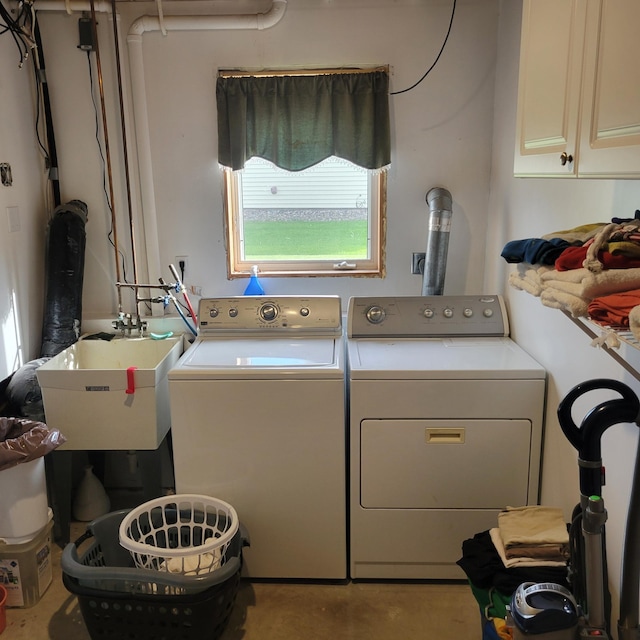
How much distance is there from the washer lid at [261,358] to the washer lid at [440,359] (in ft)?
0.31

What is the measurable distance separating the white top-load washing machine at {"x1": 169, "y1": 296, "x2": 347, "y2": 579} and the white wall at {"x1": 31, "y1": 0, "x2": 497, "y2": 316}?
819 millimetres

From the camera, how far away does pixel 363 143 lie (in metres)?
2.91

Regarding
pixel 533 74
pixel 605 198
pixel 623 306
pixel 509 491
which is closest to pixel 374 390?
pixel 509 491

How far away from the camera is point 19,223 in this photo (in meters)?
2.80

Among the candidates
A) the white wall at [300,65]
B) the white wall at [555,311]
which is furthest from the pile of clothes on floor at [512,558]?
the white wall at [300,65]

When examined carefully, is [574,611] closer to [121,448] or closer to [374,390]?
[374,390]

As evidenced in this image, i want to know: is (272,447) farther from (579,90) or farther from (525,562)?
(579,90)

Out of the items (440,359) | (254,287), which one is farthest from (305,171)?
(440,359)

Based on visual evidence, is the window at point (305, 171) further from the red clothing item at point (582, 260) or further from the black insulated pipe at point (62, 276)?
the red clothing item at point (582, 260)

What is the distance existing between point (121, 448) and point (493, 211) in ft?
6.33

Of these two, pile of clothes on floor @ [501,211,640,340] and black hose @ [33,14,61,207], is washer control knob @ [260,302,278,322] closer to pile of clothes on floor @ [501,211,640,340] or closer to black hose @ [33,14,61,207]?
black hose @ [33,14,61,207]

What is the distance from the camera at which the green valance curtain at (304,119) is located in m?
2.87

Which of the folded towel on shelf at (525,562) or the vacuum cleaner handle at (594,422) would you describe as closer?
the vacuum cleaner handle at (594,422)

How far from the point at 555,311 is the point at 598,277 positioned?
1090mm
